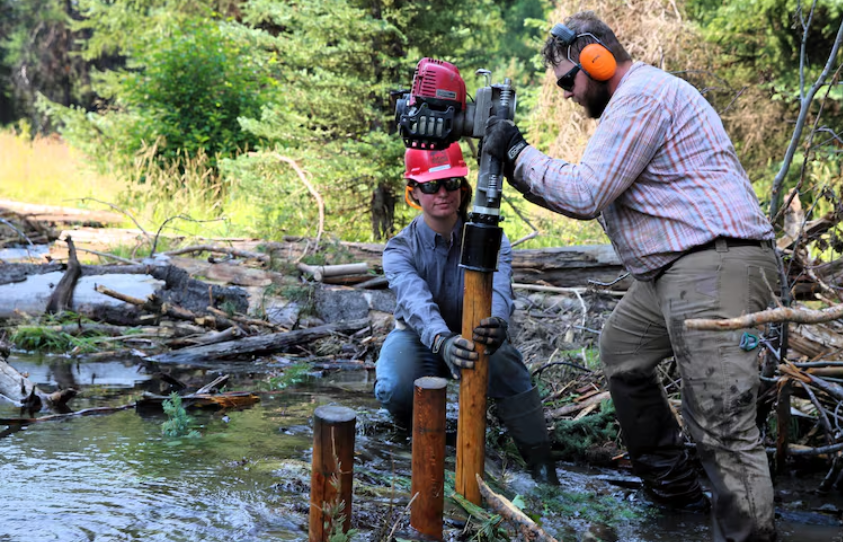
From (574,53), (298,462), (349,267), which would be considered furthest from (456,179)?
(349,267)

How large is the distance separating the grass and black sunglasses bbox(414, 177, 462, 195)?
29.2ft

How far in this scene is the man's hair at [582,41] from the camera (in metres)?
3.00

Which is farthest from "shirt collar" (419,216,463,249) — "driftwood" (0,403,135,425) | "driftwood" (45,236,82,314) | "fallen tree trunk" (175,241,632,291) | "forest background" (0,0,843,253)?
"driftwood" (45,236,82,314)

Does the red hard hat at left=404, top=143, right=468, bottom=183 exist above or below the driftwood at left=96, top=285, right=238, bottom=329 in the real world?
above

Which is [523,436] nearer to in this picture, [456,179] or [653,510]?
[653,510]

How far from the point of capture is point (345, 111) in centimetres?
952

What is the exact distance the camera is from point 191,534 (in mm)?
2906

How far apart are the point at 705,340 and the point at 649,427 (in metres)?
0.97

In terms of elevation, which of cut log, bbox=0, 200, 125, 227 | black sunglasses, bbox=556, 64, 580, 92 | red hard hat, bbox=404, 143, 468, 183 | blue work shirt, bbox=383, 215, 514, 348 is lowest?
blue work shirt, bbox=383, 215, 514, 348

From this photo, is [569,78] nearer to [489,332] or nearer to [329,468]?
[489,332]

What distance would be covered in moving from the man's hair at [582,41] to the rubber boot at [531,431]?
1.74m

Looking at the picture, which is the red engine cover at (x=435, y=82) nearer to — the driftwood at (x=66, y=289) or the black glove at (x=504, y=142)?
the black glove at (x=504, y=142)

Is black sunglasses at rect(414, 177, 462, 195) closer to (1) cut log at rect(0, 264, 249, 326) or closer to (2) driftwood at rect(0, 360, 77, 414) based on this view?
(2) driftwood at rect(0, 360, 77, 414)

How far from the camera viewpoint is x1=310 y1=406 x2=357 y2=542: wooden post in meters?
2.47
